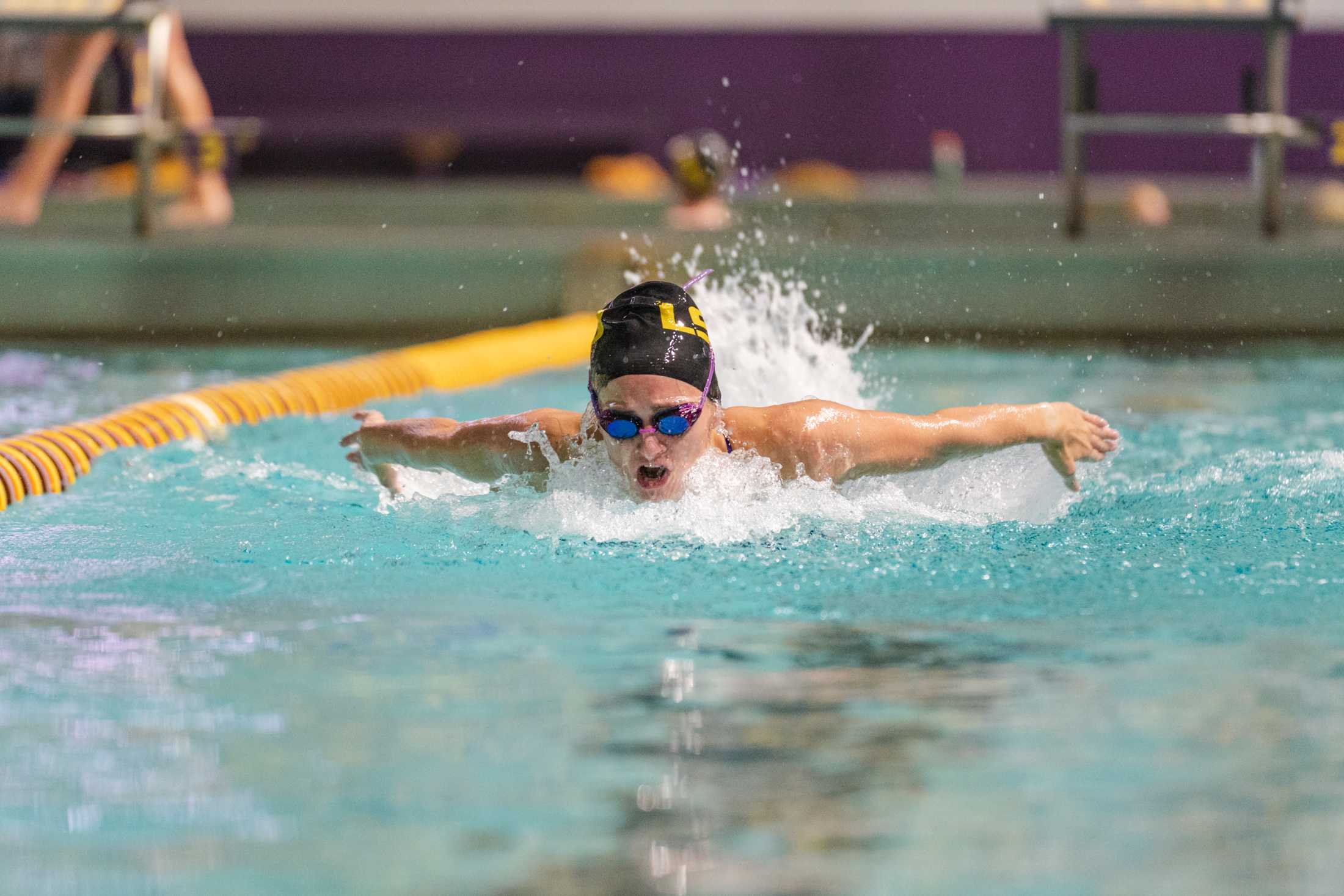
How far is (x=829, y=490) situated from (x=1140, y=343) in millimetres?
4175

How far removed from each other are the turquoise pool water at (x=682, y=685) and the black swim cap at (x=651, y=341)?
0.26 metres

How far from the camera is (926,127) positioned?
1545 cm

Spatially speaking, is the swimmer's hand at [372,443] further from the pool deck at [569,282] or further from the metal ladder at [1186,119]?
the metal ladder at [1186,119]

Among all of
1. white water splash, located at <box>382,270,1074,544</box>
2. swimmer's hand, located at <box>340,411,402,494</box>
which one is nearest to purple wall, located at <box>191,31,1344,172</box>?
white water splash, located at <box>382,270,1074,544</box>

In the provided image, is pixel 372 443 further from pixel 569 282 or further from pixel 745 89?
pixel 745 89

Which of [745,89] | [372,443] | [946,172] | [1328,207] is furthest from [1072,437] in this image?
[745,89]

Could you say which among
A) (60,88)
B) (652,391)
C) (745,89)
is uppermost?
(745,89)

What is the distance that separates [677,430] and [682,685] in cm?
99

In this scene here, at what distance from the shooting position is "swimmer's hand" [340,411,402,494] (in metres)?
3.99

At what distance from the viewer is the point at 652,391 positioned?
12.3 ft

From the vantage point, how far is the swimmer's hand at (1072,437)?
12.6 feet

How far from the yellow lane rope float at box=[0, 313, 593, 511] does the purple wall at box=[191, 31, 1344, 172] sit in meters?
7.52

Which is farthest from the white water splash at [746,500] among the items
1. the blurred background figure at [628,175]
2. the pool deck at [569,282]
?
the blurred background figure at [628,175]

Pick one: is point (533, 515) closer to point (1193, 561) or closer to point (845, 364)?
point (1193, 561)
